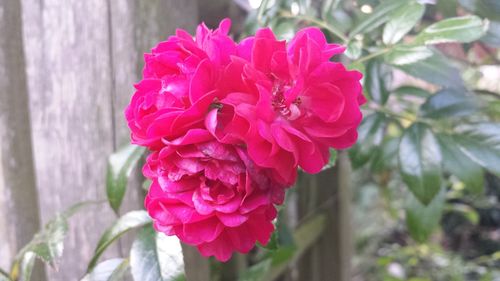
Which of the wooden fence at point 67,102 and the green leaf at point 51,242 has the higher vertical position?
the wooden fence at point 67,102

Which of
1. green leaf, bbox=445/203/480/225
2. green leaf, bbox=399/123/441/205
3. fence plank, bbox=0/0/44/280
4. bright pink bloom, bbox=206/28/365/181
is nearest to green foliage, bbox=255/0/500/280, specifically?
green leaf, bbox=399/123/441/205

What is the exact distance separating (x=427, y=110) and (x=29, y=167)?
712mm

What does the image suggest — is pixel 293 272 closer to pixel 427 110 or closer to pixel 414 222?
pixel 414 222

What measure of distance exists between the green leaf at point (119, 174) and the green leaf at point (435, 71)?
1.37 feet

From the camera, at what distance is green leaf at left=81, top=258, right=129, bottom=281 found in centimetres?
65

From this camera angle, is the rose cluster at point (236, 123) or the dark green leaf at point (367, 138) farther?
the dark green leaf at point (367, 138)

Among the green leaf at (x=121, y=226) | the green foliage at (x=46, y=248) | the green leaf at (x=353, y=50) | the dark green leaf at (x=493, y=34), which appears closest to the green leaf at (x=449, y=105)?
the dark green leaf at (x=493, y=34)

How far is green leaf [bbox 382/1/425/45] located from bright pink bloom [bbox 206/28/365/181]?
255 millimetres

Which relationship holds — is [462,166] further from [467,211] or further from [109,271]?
[467,211]

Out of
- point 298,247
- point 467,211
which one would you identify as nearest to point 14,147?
point 298,247

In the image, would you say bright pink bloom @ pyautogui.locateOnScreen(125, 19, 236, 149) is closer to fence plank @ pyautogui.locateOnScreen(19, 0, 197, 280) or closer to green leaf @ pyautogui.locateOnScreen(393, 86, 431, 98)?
fence plank @ pyautogui.locateOnScreen(19, 0, 197, 280)

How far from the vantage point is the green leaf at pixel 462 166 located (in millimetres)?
729

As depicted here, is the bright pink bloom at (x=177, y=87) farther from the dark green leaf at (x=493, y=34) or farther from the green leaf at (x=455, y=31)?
the dark green leaf at (x=493, y=34)

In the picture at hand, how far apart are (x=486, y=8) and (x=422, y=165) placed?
0.87 feet
